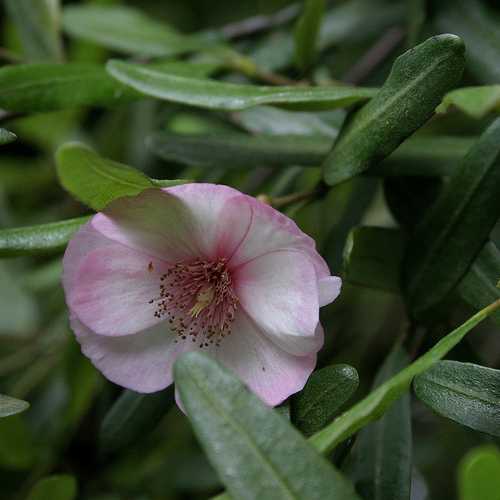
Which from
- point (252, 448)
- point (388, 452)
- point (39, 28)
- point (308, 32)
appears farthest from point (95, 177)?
point (39, 28)

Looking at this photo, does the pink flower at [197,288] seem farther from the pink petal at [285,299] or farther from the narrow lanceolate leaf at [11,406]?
the narrow lanceolate leaf at [11,406]

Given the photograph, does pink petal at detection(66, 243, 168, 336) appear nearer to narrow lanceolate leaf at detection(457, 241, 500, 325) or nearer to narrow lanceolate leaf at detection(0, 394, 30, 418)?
narrow lanceolate leaf at detection(0, 394, 30, 418)

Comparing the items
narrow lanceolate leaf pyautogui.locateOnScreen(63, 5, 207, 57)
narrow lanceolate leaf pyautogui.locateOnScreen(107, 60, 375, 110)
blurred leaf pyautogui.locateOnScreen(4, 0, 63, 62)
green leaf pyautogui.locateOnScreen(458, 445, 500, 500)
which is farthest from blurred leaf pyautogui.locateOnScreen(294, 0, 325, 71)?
green leaf pyautogui.locateOnScreen(458, 445, 500, 500)

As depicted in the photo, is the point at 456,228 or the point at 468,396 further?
the point at 456,228

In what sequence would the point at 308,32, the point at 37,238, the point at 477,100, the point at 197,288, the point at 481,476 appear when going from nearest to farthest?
the point at 481,476 < the point at 477,100 < the point at 37,238 < the point at 197,288 < the point at 308,32

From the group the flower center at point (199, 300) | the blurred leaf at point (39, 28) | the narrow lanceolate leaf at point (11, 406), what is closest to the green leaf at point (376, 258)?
the flower center at point (199, 300)

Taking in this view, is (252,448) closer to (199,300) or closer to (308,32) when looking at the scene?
(199,300)

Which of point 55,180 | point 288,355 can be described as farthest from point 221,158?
point 55,180
